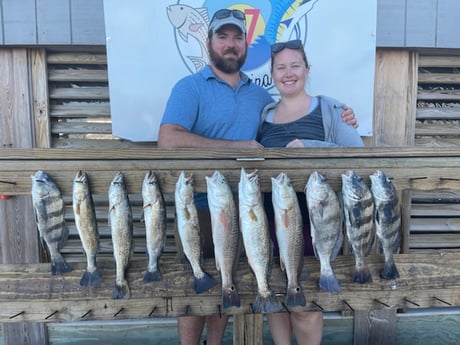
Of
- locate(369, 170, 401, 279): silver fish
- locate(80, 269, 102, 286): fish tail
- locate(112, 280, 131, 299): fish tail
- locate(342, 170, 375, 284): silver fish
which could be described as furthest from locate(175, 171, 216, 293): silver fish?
locate(369, 170, 401, 279): silver fish

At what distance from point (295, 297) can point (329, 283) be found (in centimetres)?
18

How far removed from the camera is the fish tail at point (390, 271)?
75.8 inches

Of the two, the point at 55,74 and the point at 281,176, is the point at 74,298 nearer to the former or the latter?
the point at 281,176

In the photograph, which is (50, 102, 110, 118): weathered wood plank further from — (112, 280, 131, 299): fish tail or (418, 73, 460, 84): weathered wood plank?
(418, 73, 460, 84): weathered wood plank

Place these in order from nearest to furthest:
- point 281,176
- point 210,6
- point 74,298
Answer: point 281,176 → point 74,298 → point 210,6

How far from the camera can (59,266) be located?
1887 mm

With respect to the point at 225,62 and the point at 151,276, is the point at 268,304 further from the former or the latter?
the point at 225,62

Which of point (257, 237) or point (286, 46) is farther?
point (286, 46)

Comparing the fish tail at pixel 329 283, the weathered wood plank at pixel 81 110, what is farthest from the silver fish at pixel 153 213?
the weathered wood plank at pixel 81 110

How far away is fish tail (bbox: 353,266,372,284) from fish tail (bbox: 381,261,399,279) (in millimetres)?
89

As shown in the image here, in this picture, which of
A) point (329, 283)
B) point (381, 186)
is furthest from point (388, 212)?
point (329, 283)

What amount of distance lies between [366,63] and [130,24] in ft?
5.14

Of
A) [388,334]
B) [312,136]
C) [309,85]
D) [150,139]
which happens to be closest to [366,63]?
[309,85]

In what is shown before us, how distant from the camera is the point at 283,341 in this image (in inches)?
90.4
